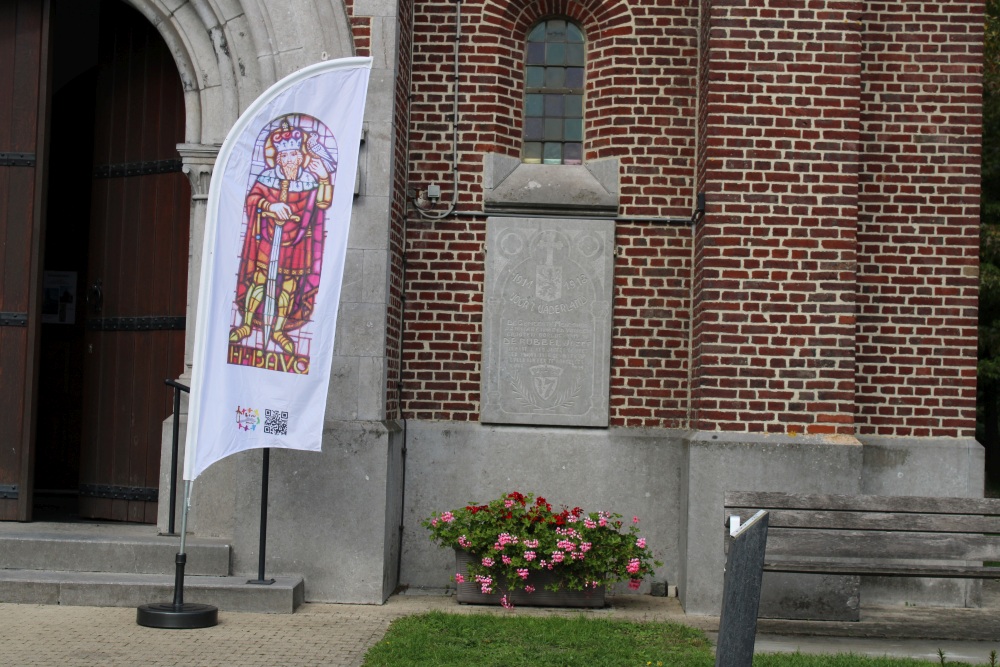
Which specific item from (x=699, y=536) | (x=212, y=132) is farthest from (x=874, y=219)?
(x=212, y=132)

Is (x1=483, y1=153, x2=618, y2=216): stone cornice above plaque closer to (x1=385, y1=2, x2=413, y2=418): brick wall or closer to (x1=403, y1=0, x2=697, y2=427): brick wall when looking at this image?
(x1=403, y1=0, x2=697, y2=427): brick wall

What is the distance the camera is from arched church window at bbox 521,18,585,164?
905 cm

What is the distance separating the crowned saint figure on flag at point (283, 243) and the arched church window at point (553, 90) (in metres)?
2.30

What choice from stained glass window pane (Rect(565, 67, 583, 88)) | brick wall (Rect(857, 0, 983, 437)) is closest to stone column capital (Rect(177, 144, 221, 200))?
stained glass window pane (Rect(565, 67, 583, 88))

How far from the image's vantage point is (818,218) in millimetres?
8016

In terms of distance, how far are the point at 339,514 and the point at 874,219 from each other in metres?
4.30

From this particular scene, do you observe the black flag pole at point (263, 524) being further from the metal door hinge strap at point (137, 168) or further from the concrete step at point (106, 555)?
the metal door hinge strap at point (137, 168)

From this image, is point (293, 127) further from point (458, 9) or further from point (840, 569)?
point (840, 569)

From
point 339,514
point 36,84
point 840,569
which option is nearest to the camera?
point 840,569

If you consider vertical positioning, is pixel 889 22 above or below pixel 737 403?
above

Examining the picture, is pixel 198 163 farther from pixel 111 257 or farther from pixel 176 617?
pixel 176 617

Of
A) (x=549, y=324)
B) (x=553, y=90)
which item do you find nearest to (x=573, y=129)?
(x=553, y=90)

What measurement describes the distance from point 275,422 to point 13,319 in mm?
2572

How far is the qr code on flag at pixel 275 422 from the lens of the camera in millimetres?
7090
